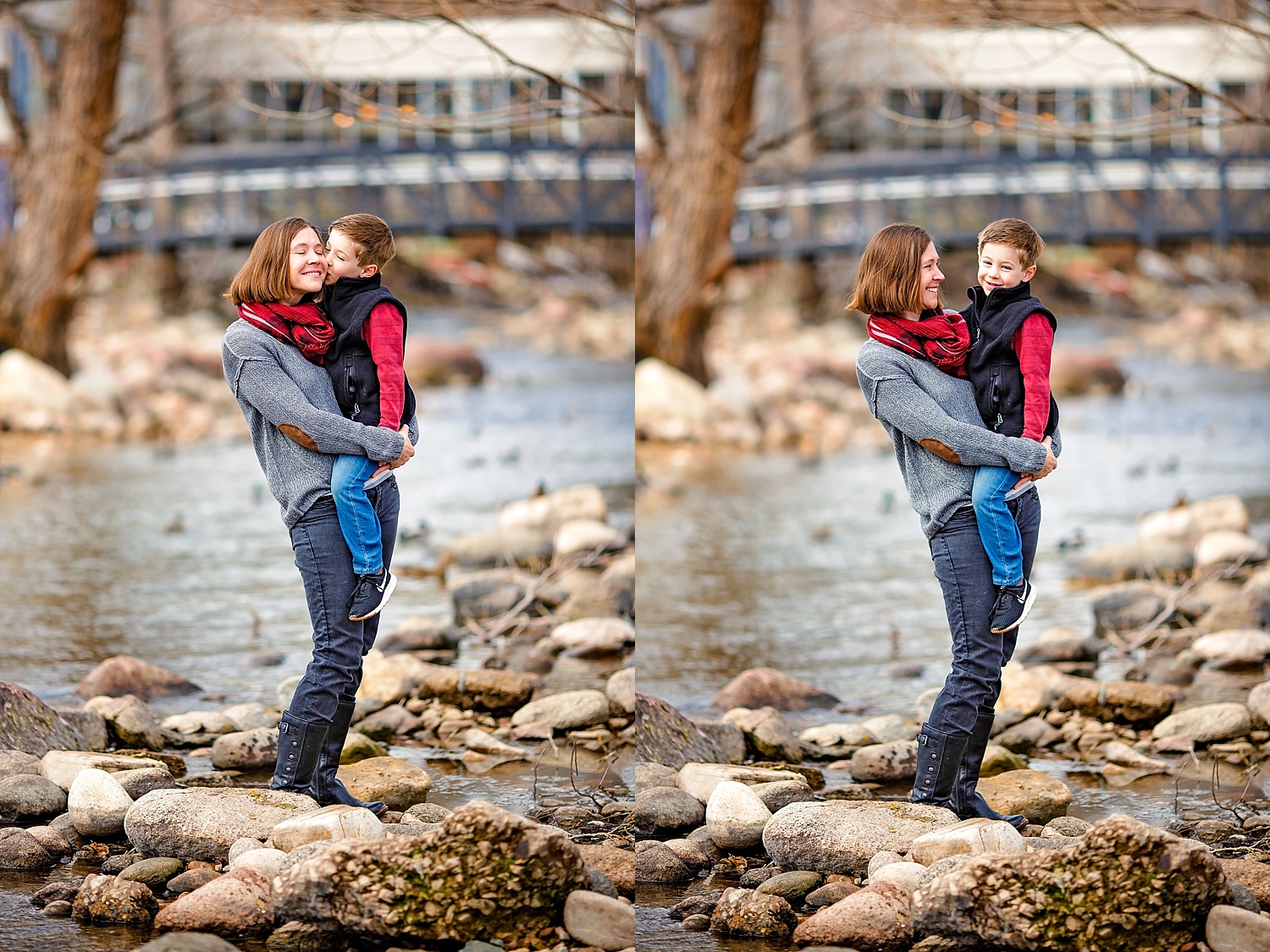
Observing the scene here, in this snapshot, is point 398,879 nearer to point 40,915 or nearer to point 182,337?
point 40,915

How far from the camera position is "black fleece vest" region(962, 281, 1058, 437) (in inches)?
111

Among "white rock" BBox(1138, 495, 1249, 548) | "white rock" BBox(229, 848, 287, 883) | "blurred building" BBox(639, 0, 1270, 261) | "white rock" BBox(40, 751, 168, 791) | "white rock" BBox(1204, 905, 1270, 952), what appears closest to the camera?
"white rock" BBox(1204, 905, 1270, 952)

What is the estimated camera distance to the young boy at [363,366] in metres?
2.87

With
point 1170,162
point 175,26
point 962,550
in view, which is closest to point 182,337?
point 175,26

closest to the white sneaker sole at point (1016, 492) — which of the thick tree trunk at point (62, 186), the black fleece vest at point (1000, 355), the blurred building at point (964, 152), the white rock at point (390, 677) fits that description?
the black fleece vest at point (1000, 355)

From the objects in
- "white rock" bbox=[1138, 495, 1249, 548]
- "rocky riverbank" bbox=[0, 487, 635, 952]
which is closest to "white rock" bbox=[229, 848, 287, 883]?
"rocky riverbank" bbox=[0, 487, 635, 952]

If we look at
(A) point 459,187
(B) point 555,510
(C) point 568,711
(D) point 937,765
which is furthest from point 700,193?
(D) point 937,765

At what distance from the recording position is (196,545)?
605 centimetres

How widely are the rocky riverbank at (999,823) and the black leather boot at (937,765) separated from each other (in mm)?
35

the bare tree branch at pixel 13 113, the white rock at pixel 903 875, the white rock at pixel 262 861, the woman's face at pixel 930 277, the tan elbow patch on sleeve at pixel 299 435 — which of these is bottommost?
the white rock at pixel 903 875

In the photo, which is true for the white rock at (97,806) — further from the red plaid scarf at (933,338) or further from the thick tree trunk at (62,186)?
the thick tree trunk at (62,186)

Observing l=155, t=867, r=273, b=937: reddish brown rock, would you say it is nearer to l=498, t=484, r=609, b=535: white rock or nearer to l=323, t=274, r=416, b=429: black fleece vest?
l=323, t=274, r=416, b=429: black fleece vest

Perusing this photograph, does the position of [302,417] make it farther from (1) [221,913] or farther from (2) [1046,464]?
(2) [1046,464]

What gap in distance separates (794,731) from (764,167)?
547cm
